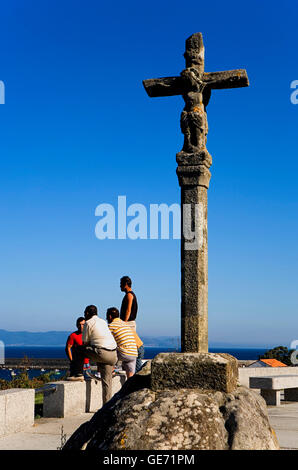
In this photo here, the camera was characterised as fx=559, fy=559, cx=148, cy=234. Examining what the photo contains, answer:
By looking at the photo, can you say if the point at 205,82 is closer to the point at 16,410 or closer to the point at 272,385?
the point at 16,410

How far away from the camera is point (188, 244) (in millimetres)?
5785

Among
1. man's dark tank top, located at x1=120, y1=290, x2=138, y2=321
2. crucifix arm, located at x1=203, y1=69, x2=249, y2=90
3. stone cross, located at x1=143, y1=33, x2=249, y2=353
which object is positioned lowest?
man's dark tank top, located at x1=120, y1=290, x2=138, y2=321

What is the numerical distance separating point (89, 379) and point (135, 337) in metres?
1.48

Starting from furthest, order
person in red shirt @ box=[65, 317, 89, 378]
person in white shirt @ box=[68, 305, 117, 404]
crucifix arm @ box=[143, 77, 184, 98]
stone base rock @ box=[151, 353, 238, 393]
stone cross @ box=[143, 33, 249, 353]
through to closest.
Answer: person in red shirt @ box=[65, 317, 89, 378], person in white shirt @ box=[68, 305, 117, 404], crucifix arm @ box=[143, 77, 184, 98], stone cross @ box=[143, 33, 249, 353], stone base rock @ box=[151, 353, 238, 393]

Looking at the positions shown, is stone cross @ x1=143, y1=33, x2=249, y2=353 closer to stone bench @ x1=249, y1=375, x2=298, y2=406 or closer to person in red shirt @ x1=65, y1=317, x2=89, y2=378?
person in red shirt @ x1=65, y1=317, x2=89, y2=378

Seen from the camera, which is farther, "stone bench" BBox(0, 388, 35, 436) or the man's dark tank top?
the man's dark tank top

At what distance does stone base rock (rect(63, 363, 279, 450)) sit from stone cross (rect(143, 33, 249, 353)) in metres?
0.85

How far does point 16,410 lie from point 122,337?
67.0 inches

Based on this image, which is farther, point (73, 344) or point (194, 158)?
point (73, 344)

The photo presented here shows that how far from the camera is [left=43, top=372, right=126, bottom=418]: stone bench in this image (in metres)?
8.25

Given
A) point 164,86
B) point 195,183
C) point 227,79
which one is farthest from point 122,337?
point 227,79

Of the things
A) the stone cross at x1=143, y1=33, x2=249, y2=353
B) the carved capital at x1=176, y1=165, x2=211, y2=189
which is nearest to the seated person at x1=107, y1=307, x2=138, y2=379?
the stone cross at x1=143, y1=33, x2=249, y2=353

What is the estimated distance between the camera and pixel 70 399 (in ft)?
27.5

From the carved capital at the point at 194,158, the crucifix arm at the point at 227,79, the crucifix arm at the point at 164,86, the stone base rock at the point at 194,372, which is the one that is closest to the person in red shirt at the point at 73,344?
the stone base rock at the point at 194,372
